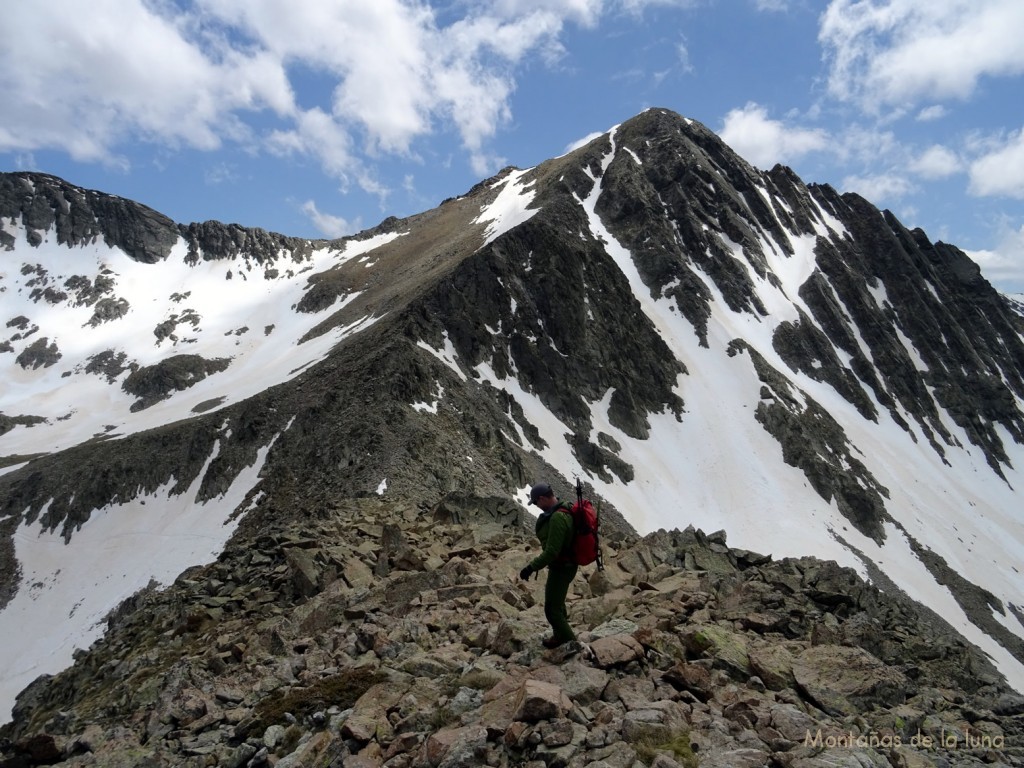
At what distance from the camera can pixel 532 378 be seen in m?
63.9

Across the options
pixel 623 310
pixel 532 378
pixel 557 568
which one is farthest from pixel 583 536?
pixel 623 310

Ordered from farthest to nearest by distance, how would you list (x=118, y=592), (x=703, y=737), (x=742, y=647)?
1. (x=118, y=592)
2. (x=742, y=647)
3. (x=703, y=737)

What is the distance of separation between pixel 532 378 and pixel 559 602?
54943 mm

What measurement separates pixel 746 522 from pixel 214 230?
126077 millimetres

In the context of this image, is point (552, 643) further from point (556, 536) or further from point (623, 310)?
point (623, 310)

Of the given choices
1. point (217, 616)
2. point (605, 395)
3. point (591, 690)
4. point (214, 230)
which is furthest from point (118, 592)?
point (214, 230)

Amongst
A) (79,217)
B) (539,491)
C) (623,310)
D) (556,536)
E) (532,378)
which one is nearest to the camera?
(556,536)

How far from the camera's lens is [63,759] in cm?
938

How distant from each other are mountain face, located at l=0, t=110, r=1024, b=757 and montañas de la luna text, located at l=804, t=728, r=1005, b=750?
2369 millimetres

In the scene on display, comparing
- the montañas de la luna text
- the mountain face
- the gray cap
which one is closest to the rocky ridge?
the montañas de la luna text

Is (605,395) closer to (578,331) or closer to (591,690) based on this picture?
(578,331)

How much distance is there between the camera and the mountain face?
1724 inches

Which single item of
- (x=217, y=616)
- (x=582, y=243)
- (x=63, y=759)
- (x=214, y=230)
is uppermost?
(x=214, y=230)

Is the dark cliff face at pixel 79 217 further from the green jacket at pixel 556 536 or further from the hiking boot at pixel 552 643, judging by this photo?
the hiking boot at pixel 552 643
